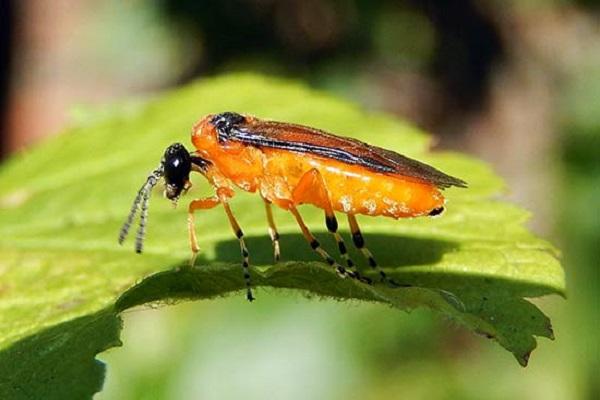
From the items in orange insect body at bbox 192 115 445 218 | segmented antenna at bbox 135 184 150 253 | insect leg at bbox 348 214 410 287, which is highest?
orange insect body at bbox 192 115 445 218

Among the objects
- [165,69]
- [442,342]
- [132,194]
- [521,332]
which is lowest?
[442,342]

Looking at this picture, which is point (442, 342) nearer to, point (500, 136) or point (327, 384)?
point (327, 384)

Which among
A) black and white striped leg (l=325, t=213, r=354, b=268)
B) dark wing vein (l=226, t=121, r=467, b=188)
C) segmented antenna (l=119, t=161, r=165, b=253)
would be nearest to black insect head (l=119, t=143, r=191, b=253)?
segmented antenna (l=119, t=161, r=165, b=253)

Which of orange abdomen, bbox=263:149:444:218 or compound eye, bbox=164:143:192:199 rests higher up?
compound eye, bbox=164:143:192:199

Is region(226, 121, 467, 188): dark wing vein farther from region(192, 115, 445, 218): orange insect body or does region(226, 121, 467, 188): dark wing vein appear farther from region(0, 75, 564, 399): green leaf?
region(0, 75, 564, 399): green leaf

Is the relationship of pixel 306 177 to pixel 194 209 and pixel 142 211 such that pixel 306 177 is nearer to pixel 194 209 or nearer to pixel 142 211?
pixel 194 209

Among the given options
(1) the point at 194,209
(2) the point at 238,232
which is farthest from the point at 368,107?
(2) the point at 238,232

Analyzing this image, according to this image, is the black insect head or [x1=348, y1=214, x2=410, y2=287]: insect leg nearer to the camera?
[x1=348, y1=214, x2=410, y2=287]: insect leg

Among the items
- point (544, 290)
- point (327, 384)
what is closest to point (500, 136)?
point (327, 384)
